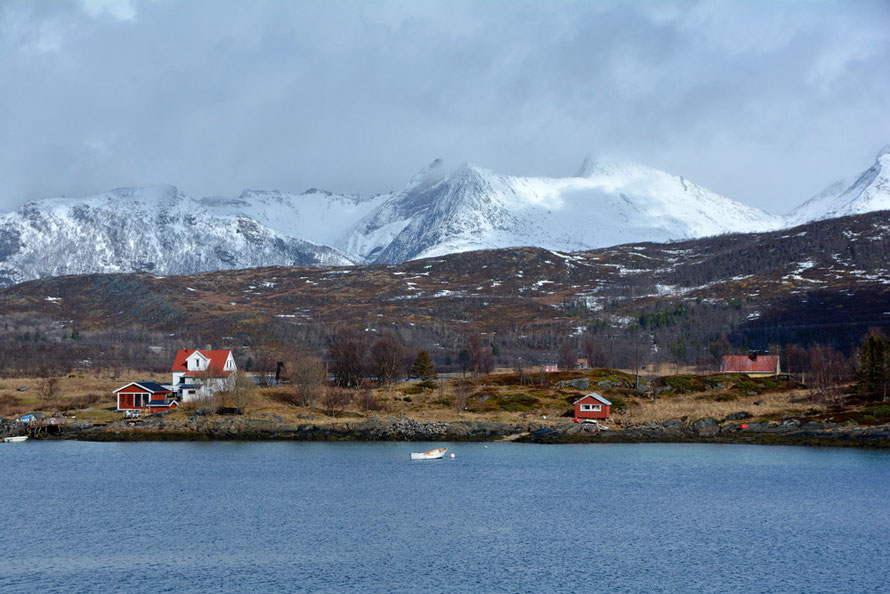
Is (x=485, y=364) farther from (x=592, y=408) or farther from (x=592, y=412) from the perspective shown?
(x=592, y=412)

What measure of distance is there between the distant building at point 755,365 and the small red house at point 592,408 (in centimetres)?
4562

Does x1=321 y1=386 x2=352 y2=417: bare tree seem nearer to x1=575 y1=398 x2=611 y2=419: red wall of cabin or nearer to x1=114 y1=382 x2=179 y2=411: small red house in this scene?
x1=114 y1=382 x2=179 y2=411: small red house

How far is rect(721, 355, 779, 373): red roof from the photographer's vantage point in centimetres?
13875

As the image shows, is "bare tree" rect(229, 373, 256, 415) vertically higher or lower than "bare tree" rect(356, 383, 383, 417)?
higher

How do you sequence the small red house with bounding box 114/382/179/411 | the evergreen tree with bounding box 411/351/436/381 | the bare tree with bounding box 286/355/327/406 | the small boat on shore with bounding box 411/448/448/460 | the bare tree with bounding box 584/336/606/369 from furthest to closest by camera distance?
the bare tree with bounding box 584/336/606/369 → the evergreen tree with bounding box 411/351/436/381 → the bare tree with bounding box 286/355/327/406 → the small red house with bounding box 114/382/179/411 → the small boat on shore with bounding box 411/448/448/460

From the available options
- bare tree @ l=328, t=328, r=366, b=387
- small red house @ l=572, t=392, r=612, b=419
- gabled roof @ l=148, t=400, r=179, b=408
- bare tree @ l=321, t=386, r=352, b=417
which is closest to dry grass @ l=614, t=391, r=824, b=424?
small red house @ l=572, t=392, r=612, b=419

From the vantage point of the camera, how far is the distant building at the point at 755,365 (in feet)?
455

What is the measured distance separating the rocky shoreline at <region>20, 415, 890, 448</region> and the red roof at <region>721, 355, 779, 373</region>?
43104 mm

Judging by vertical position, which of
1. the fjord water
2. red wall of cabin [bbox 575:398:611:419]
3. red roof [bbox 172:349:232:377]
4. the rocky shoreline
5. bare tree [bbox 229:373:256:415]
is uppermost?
red roof [bbox 172:349:232:377]

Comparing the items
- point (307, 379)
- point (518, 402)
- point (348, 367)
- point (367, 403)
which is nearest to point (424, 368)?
point (348, 367)

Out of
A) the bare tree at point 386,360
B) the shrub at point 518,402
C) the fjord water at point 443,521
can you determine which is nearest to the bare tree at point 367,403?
the bare tree at point 386,360

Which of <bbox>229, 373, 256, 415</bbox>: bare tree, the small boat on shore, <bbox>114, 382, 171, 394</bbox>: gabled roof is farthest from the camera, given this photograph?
<bbox>114, 382, 171, 394</bbox>: gabled roof

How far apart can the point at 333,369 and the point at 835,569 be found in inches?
3905

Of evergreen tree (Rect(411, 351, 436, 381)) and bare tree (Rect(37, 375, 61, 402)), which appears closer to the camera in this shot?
bare tree (Rect(37, 375, 61, 402))
